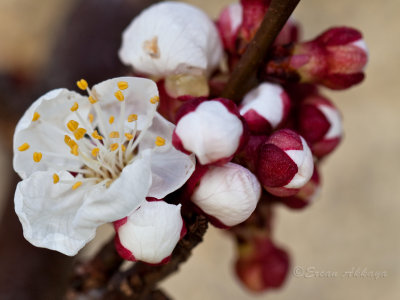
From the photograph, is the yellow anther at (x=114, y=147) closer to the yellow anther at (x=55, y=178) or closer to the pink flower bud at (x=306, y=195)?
the yellow anther at (x=55, y=178)

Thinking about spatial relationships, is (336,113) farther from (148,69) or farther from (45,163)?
(45,163)

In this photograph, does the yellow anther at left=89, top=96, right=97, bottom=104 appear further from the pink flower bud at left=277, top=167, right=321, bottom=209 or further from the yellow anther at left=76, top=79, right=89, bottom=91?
the pink flower bud at left=277, top=167, right=321, bottom=209

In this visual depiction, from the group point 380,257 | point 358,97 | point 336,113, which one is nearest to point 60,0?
point 358,97

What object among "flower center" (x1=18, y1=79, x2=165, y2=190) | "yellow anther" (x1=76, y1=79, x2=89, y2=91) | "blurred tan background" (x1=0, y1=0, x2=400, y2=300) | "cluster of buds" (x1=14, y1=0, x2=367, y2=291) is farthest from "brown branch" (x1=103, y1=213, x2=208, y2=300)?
"blurred tan background" (x1=0, y1=0, x2=400, y2=300)

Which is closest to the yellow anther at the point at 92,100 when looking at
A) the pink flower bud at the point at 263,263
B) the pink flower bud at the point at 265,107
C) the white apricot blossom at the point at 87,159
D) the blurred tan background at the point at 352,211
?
the white apricot blossom at the point at 87,159

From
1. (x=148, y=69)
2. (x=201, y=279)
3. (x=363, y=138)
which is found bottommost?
(x=201, y=279)

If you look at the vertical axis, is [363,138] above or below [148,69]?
below

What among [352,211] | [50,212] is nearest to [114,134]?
[50,212]
